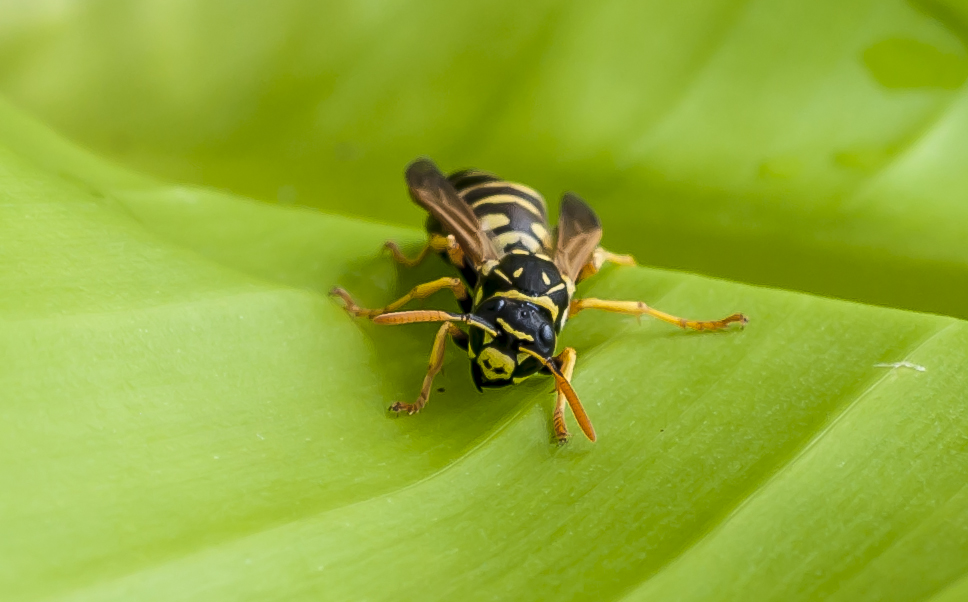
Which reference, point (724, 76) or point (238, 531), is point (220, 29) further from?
point (238, 531)

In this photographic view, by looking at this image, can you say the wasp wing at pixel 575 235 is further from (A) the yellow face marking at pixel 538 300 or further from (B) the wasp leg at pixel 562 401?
(B) the wasp leg at pixel 562 401

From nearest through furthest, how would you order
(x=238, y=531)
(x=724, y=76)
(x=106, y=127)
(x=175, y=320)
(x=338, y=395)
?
(x=238, y=531)
(x=175, y=320)
(x=338, y=395)
(x=724, y=76)
(x=106, y=127)

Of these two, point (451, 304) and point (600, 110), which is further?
point (600, 110)

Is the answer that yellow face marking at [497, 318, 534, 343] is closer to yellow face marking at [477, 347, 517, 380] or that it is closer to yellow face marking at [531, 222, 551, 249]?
yellow face marking at [477, 347, 517, 380]

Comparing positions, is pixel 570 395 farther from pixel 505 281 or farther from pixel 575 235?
pixel 575 235

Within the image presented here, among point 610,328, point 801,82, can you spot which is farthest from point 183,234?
point 801,82

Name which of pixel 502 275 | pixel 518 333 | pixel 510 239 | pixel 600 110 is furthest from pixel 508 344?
pixel 600 110
